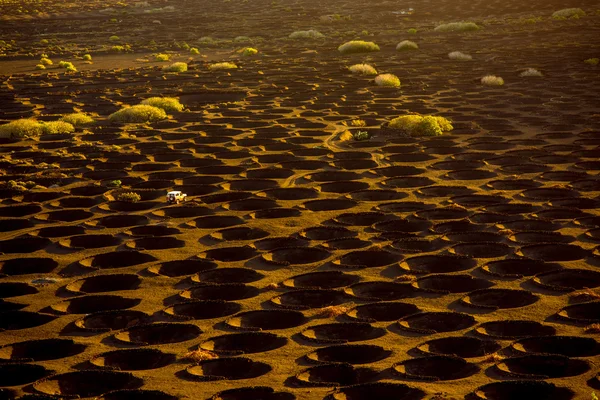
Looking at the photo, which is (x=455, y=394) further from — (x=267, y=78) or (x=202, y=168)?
(x=267, y=78)

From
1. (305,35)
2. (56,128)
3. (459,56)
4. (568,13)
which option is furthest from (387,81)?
(568,13)

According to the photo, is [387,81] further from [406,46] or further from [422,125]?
[406,46]

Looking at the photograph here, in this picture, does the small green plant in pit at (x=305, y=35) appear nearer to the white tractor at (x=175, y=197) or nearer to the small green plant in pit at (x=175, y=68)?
the small green plant in pit at (x=175, y=68)

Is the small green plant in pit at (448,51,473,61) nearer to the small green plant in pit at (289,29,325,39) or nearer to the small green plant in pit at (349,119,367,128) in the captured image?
the small green plant in pit at (289,29,325,39)

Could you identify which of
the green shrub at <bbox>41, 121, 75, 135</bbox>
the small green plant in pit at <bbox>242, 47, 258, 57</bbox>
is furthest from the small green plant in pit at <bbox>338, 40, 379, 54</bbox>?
the green shrub at <bbox>41, 121, 75, 135</bbox>

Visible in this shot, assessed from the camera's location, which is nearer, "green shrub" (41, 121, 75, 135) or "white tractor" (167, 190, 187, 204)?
"white tractor" (167, 190, 187, 204)

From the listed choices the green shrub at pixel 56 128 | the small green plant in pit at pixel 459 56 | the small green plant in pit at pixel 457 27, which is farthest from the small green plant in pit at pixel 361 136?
the small green plant in pit at pixel 457 27
